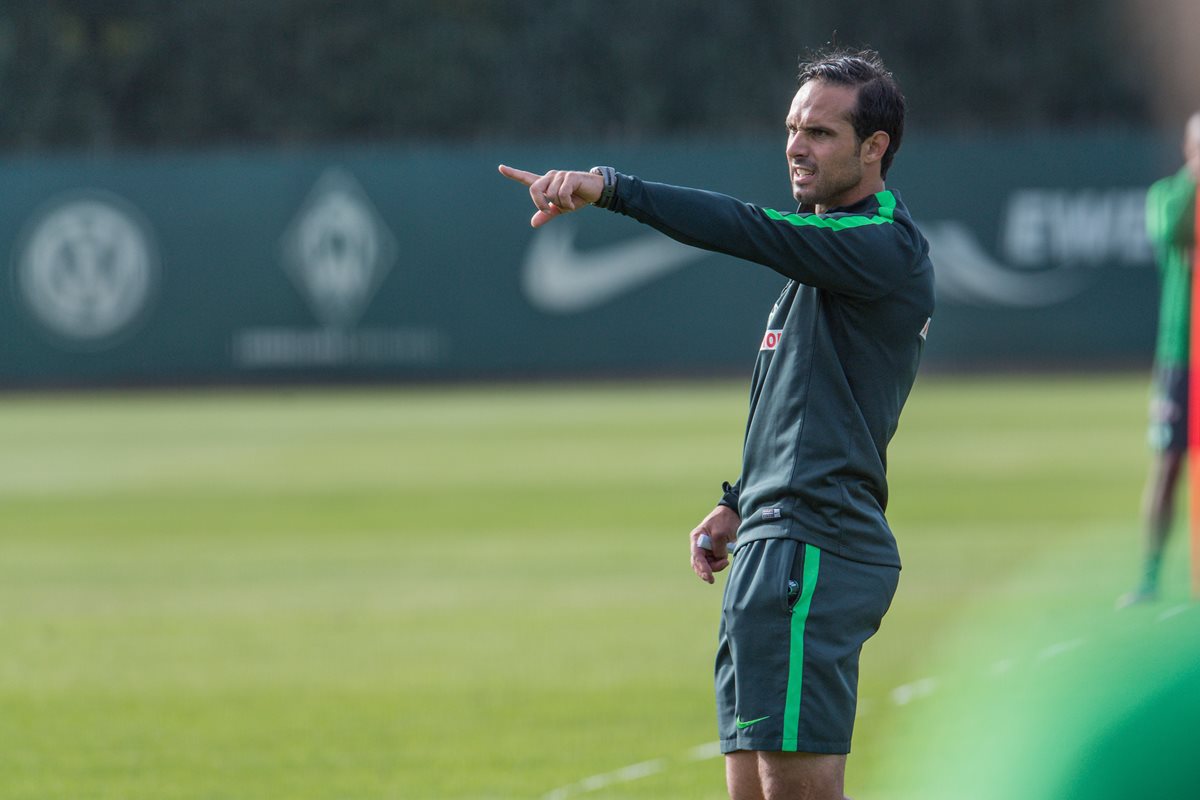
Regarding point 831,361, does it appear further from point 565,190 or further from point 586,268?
point 586,268

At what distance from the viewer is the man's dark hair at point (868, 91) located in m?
4.50

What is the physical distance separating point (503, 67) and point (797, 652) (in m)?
43.7

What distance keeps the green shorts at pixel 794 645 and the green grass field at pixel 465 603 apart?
283mm

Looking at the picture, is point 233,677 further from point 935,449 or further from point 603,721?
point 935,449

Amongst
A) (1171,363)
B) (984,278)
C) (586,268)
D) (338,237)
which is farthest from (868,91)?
(338,237)

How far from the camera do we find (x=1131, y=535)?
14484 millimetres

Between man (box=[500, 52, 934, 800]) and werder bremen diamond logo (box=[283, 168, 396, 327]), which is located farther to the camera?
werder bremen diamond logo (box=[283, 168, 396, 327])

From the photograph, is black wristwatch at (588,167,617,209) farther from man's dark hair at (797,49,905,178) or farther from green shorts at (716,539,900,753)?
green shorts at (716,539,900,753)

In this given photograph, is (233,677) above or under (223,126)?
under

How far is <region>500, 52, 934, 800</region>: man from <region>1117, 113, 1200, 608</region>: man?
5767mm

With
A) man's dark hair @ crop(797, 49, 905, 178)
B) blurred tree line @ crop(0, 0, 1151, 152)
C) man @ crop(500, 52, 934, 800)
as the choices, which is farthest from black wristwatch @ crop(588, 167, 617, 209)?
blurred tree line @ crop(0, 0, 1151, 152)

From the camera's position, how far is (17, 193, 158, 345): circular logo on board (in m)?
32.8

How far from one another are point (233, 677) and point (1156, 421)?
4.97 m

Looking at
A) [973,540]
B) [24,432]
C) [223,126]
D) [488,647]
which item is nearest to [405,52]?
[223,126]
